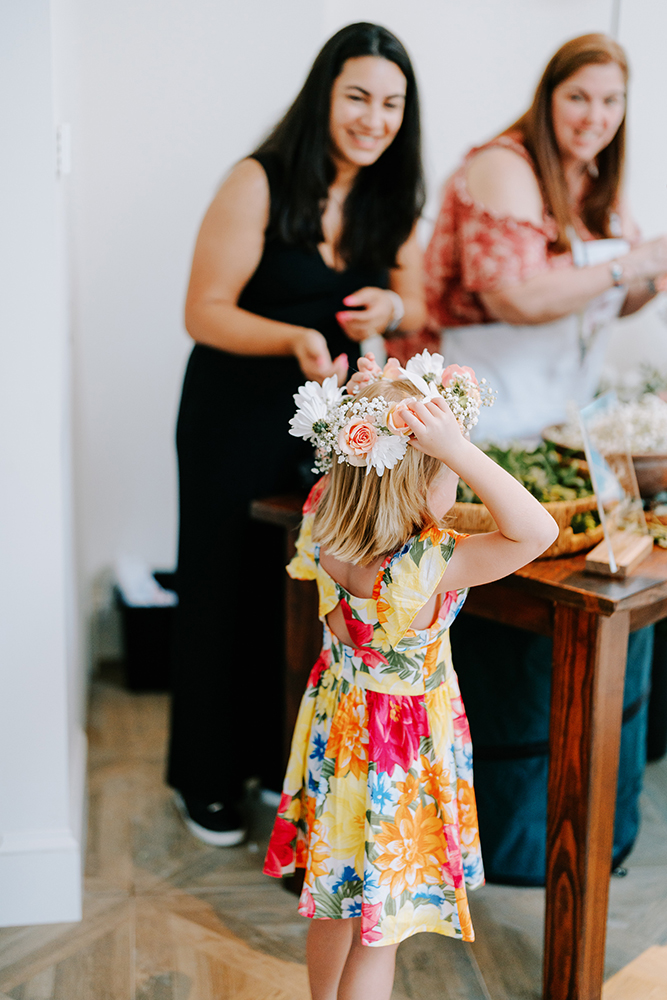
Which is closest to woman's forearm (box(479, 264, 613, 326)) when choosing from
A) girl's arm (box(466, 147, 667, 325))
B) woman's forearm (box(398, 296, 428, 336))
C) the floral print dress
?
girl's arm (box(466, 147, 667, 325))

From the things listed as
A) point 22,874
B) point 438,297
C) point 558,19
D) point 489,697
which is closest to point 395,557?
point 489,697

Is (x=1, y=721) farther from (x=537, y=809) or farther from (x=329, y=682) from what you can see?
(x=537, y=809)

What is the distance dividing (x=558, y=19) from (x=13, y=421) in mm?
2390

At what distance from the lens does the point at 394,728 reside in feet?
4.53

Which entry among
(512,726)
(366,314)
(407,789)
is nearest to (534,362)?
(366,314)

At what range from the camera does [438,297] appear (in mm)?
2430

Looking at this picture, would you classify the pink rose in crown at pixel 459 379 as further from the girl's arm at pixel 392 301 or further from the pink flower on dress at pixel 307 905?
the pink flower on dress at pixel 307 905

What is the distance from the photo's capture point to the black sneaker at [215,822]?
2.13 meters

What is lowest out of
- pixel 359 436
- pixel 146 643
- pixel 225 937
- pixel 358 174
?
pixel 225 937

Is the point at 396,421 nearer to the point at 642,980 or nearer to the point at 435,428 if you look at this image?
the point at 435,428

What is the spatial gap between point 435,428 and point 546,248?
4.11ft

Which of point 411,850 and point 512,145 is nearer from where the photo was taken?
point 411,850

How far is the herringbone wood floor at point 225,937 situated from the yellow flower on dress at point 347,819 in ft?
1.53

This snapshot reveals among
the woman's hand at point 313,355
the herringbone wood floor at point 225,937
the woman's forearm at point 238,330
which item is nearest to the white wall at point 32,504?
the herringbone wood floor at point 225,937
